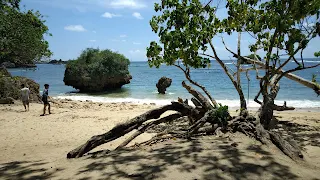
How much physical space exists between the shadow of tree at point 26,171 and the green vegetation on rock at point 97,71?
84.8 feet

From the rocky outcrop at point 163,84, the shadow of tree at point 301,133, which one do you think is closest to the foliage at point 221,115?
the shadow of tree at point 301,133

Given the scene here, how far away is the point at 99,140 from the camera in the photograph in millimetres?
5758

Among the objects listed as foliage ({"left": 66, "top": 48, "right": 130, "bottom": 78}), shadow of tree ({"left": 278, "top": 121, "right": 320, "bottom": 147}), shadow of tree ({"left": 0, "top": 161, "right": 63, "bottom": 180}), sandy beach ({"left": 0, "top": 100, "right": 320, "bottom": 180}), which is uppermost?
foliage ({"left": 66, "top": 48, "right": 130, "bottom": 78})

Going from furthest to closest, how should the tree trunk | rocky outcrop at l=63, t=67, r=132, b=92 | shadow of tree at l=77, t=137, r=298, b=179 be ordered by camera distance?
rocky outcrop at l=63, t=67, r=132, b=92 → the tree trunk → shadow of tree at l=77, t=137, r=298, b=179

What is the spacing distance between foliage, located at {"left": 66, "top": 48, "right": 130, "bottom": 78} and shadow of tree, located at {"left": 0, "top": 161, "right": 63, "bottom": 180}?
2602 centimetres

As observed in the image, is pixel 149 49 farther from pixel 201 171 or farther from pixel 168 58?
pixel 201 171

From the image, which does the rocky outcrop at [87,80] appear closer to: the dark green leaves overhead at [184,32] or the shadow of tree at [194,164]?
the dark green leaves overhead at [184,32]

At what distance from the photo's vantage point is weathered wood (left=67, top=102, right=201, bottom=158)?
214 inches

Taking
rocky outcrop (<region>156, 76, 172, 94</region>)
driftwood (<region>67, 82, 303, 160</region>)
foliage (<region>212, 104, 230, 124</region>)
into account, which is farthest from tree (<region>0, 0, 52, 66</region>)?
rocky outcrop (<region>156, 76, 172, 94</region>)

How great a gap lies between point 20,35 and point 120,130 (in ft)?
14.0

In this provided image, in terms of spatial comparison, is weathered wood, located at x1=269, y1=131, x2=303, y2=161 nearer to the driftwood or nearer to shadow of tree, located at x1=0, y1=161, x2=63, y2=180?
the driftwood

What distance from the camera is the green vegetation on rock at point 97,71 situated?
30.3 metres

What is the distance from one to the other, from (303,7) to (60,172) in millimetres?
5114

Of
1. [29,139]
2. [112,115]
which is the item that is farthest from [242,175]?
[112,115]
